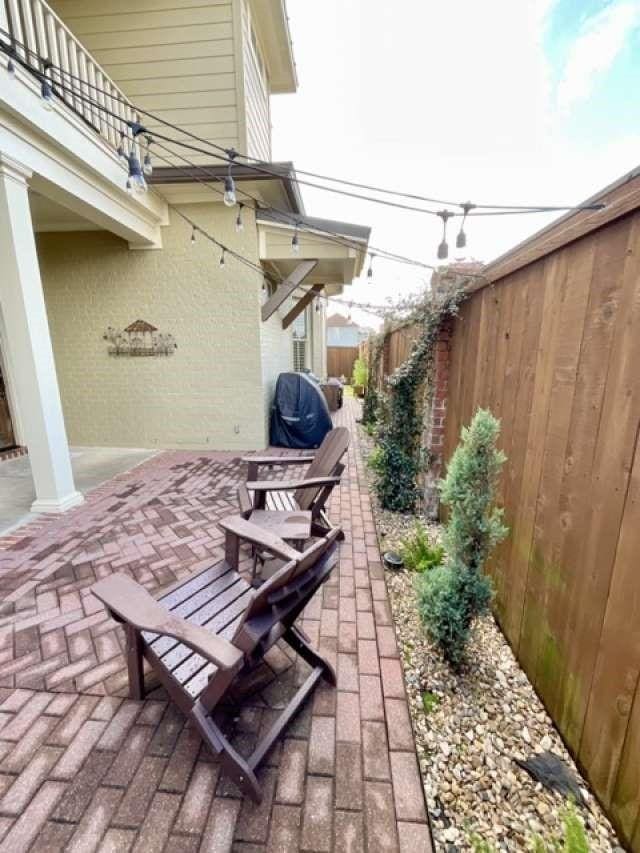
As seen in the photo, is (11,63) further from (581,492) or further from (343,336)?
(343,336)

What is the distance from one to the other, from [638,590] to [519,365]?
113cm

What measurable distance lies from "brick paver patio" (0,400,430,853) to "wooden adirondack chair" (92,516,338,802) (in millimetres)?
102

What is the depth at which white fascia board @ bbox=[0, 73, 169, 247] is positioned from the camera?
2666 millimetres

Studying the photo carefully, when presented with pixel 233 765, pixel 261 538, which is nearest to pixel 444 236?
pixel 261 538

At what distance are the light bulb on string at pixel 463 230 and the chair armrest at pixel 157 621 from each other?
93.3 inches

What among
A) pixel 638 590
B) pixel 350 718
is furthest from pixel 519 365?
pixel 350 718

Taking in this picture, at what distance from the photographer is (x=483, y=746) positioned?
4.59ft

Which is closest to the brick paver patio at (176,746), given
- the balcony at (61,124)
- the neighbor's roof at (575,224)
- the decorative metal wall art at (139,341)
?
the neighbor's roof at (575,224)

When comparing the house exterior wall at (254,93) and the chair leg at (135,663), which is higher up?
the house exterior wall at (254,93)

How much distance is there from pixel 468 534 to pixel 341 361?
Result: 17.1 meters

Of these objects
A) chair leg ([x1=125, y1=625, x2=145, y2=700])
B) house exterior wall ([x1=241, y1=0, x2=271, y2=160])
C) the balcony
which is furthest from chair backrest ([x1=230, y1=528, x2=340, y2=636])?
house exterior wall ([x1=241, y1=0, x2=271, y2=160])

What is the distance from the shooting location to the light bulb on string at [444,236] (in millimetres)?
2156

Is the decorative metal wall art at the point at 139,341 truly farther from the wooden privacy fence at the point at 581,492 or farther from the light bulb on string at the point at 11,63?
the wooden privacy fence at the point at 581,492

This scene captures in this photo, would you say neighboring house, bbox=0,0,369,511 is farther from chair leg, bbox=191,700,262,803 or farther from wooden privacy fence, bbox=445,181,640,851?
wooden privacy fence, bbox=445,181,640,851
